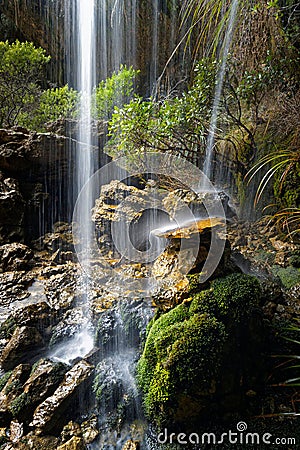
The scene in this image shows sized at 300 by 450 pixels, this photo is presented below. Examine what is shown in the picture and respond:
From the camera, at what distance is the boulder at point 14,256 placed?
4246mm

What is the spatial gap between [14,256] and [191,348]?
3332mm

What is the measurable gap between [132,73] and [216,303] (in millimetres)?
5298

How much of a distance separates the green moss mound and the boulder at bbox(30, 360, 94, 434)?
0.50 meters

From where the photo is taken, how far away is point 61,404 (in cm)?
221

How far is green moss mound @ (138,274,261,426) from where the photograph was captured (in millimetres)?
1916

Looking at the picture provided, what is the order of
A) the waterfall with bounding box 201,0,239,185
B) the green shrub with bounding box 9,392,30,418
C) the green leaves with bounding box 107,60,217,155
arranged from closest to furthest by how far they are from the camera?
the green shrub with bounding box 9,392,30,418, the waterfall with bounding box 201,0,239,185, the green leaves with bounding box 107,60,217,155

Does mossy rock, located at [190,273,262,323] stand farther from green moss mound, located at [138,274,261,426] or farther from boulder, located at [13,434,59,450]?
boulder, located at [13,434,59,450]

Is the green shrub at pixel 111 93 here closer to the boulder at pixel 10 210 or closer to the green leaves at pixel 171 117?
the green leaves at pixel 171 117

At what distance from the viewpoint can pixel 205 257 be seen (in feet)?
7.83

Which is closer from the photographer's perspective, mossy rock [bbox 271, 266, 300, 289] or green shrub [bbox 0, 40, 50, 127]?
mossy rock [bbox 271, 266, 300, 289]

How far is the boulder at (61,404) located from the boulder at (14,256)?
2.27m

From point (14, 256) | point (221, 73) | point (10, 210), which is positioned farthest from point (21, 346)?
point (221, 73)

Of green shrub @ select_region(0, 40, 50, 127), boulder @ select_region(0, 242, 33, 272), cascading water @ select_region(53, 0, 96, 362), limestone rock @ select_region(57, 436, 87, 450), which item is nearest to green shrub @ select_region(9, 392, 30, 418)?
limestone rock @ select_region(57, 436, 87, 450)

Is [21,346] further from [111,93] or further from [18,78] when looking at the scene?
[18,78]
